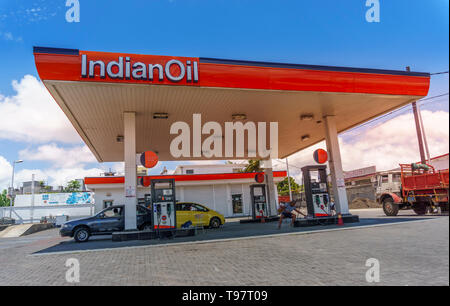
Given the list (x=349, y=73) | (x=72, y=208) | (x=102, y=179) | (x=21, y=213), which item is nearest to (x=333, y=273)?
(x=349, y=73)

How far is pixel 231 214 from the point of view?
90.2ft

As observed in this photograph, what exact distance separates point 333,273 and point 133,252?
530cm

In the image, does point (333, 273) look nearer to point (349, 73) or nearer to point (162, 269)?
point (162, 269)

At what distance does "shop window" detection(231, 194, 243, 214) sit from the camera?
27781 millimetres

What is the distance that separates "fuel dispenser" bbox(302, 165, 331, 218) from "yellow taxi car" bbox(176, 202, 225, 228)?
4998 millimetres

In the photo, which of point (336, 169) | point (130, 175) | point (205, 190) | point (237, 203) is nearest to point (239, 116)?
point (336, 169)

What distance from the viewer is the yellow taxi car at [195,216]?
13.7m

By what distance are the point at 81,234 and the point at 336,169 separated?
35.3 feet

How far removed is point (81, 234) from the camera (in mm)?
11578

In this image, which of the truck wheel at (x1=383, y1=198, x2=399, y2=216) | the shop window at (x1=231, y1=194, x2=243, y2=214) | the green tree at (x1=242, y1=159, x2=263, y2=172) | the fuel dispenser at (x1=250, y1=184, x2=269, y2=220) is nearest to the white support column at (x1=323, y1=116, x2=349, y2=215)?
the truck wheel at (x1=383, y1=198, x2=399, y2=216)

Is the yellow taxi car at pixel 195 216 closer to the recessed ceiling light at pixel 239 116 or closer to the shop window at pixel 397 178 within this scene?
the recessed ceiling light at pixel 239 116

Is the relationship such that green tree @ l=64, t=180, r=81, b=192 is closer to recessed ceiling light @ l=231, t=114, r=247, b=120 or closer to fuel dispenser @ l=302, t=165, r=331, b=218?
recessed ceiling light @ l=231, t=114, r=247, b=120

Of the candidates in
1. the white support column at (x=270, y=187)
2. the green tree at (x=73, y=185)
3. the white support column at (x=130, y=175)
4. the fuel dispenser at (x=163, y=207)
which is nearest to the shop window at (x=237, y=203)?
the white support column at (x=270, y=187)
